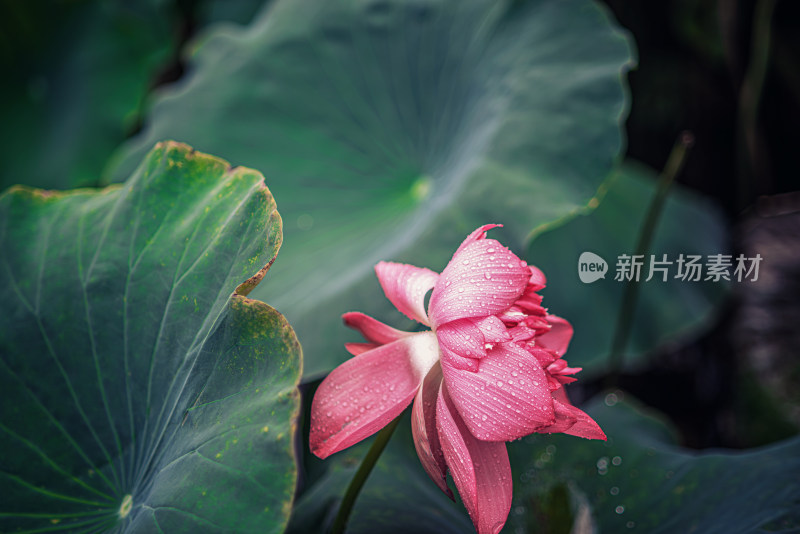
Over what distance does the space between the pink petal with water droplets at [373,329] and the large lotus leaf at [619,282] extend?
780 mm

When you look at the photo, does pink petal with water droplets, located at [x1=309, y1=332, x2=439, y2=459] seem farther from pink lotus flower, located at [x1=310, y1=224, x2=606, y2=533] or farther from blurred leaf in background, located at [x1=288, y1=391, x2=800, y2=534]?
blurred leaf in background, located at [x1=288, y1=391, x2=800, y2=534]

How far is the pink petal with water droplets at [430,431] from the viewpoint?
37cm

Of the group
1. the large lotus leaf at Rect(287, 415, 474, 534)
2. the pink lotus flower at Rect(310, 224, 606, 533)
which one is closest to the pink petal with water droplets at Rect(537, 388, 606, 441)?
the pink lotus flower at Rect(310, 224, 606, 533)

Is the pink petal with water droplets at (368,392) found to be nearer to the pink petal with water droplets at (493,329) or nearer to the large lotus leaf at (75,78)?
the pink petal with water droplets at (493,329)

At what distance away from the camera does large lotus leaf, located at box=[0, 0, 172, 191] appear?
161 centimetres

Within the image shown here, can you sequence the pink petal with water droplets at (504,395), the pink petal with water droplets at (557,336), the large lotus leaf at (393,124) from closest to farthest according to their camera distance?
the pink petal with water droplets at (504,395) → the pink petal with water droplets at (557,336) → the large lotus leaf at (393,124)

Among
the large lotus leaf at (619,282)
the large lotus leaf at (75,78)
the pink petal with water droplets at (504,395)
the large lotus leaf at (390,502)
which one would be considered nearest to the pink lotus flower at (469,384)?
the pink petal with water droplets at (504,395)

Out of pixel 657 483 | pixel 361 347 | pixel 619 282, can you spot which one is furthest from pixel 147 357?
pixel 619 282

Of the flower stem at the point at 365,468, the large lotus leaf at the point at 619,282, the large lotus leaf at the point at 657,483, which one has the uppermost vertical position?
the flower stem at the point at 365,468

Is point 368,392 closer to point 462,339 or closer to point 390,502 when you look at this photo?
point 462,339

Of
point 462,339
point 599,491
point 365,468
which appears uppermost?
point 462,339

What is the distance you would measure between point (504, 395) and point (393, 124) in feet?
2.49

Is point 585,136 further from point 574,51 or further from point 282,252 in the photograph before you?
point 282,252

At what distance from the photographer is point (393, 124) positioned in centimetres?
103
